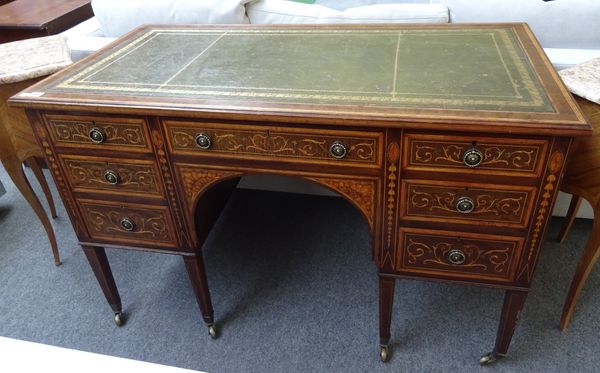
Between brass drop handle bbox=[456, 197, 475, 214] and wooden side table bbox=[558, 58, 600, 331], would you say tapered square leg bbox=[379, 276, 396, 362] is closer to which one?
brass drop handle bbox=[456, 197, 475, 214]

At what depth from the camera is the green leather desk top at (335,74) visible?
0.93 metres

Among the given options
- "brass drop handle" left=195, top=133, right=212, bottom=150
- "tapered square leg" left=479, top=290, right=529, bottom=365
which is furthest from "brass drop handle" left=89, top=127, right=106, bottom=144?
"tapered square leg" left=479, top=290, right=529, bottom=365

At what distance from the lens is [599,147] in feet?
3.53

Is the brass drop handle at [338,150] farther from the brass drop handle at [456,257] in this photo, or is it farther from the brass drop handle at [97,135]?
the brass drop handle at [97,135]

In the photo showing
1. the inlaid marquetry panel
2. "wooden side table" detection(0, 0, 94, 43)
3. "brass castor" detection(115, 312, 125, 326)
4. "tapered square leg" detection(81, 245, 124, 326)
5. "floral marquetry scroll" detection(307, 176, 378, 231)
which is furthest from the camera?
"wooden side table" detection(0, 0, 94, 43)

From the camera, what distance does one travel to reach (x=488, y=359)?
4.23 feet

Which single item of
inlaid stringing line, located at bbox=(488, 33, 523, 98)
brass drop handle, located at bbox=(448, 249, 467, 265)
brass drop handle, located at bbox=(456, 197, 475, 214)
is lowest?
brass drop handle, located at bbox=(448, 249, 467, 265)

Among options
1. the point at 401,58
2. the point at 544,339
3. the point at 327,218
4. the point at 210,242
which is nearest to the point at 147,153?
the point at 401,58

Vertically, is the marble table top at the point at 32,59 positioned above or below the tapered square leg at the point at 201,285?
above

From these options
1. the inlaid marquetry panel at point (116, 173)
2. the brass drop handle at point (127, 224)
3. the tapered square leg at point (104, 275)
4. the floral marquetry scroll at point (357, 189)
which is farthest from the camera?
the tapered square leg at point (104, 275)

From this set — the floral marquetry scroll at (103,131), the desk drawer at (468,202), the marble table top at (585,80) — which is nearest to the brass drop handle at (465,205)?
the desk drawer at (468,202)

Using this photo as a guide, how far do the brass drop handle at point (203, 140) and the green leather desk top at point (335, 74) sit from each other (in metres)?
0.07

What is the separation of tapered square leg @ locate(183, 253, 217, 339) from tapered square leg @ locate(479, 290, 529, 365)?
801 millimetres

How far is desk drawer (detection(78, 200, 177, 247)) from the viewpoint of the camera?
1205 millimetres
